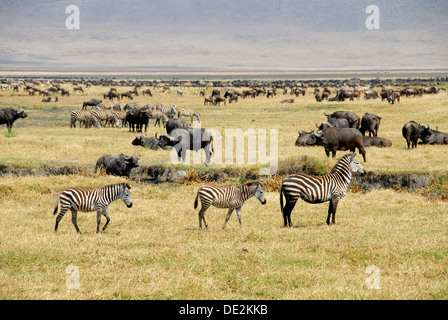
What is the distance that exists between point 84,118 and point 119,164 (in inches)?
609

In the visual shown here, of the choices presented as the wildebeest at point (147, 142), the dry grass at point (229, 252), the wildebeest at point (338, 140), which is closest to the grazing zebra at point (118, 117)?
the wildebeest at point (147, 142)

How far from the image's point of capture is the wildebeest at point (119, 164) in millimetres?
20438

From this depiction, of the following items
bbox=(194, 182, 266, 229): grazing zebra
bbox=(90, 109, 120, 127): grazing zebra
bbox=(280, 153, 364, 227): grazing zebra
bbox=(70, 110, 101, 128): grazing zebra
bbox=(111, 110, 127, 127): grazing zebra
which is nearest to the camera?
bbox=(194, 182, 266, 229): grazing zebra

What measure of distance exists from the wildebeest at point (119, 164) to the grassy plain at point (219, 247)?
2.89 feet

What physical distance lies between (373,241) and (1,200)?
11.0m

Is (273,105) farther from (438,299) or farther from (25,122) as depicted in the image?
(438,299)

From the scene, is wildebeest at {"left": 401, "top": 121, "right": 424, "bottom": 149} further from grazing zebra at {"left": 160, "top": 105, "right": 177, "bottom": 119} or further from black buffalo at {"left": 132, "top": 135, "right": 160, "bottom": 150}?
grazing zebra at {"left": 160, "top": 105, "right": 177, "bottom": 119}

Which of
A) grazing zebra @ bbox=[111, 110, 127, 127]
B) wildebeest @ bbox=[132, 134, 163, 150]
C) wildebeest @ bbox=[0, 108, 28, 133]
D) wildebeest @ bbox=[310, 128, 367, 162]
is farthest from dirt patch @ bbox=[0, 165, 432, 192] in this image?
grazing zebra @ bbox=[111, 110, 127, 127]

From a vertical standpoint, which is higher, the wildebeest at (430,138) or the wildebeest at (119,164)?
the wildebeest at (430,138)

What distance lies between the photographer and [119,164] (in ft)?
67.4

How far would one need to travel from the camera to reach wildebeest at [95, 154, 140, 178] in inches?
805

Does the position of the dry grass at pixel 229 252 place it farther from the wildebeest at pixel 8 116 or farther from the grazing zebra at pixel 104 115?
the grazing zebra at pixel 104 115

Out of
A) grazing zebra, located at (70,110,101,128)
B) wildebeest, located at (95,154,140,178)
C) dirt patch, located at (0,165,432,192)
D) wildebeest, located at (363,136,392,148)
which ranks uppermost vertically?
grazing zebra, located at (70,110,101,128)

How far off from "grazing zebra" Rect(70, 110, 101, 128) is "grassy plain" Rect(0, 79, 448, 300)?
13730mm
